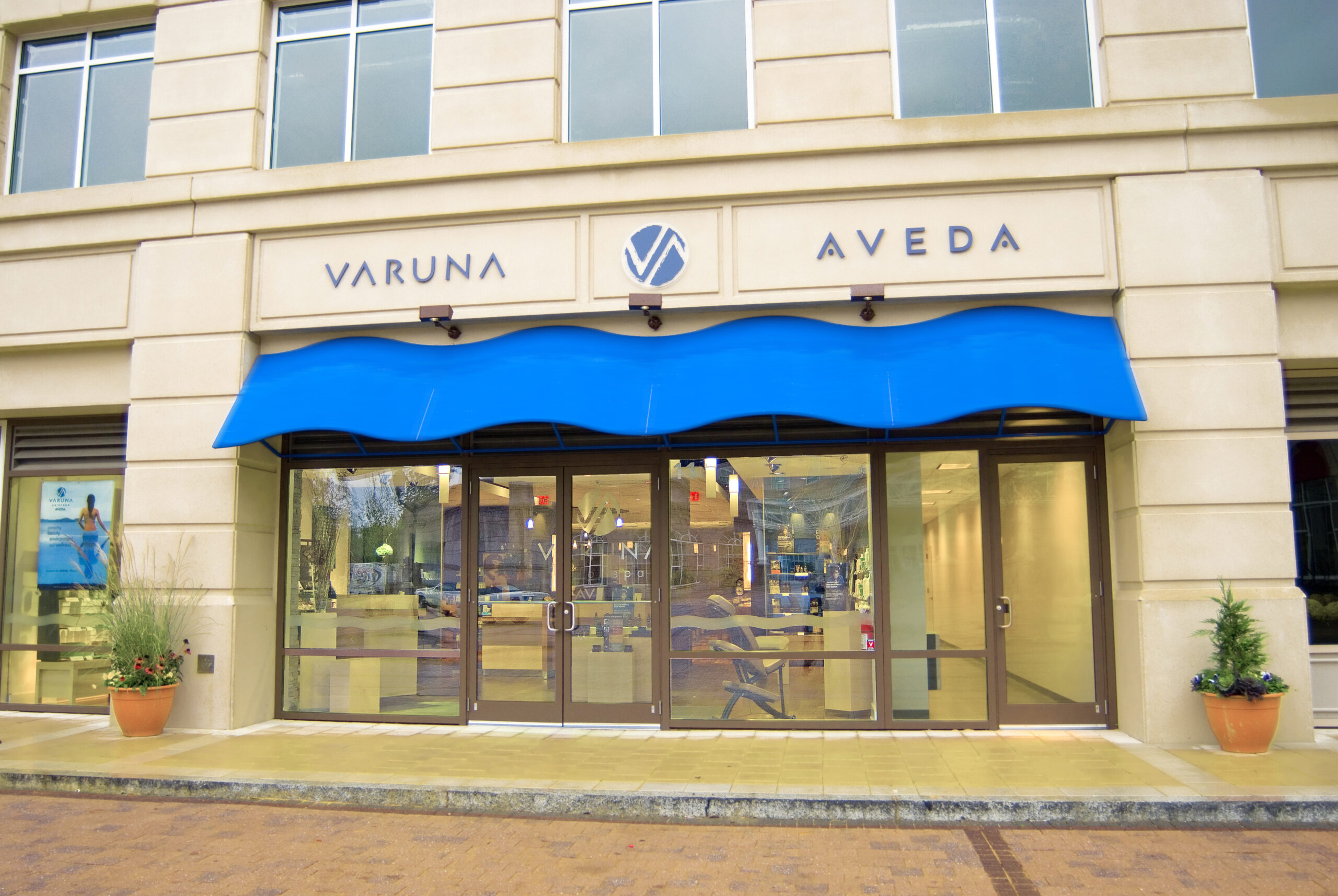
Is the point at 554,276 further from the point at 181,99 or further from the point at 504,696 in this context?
the point at 181,99

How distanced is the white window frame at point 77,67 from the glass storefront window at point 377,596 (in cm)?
506

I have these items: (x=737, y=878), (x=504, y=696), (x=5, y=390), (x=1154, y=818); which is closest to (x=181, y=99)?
(x=5, y=390)

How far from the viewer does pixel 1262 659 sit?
280 inches

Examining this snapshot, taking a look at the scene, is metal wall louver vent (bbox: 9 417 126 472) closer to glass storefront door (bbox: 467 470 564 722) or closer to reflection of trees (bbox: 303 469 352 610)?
reflection of trees (bbox: 303 469 352 610)

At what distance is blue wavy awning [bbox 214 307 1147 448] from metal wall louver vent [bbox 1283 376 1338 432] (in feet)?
6.78

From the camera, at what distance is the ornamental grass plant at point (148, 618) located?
836 cm

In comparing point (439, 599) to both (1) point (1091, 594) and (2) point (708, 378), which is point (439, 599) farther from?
(1) point (1091, 594)

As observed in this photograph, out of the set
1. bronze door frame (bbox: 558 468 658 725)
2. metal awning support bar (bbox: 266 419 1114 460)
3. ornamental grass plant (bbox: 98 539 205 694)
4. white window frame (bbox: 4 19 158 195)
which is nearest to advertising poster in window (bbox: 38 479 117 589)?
ornamental grass plant (bbox: 98 539 205 694)

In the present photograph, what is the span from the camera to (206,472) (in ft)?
29.5

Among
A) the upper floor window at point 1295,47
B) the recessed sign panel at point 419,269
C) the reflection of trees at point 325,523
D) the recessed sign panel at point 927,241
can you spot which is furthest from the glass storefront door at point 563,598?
the upper floor window at point 1295,47

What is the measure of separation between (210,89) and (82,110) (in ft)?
6.67

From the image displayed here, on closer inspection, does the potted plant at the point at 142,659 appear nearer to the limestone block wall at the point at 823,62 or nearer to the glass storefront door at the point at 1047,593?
the limestone block wall at the point at 823,62

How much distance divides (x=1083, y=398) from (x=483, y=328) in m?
5.57

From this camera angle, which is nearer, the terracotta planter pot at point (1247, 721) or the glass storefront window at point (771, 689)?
the terracotta planter pot at point (1247, 721)
